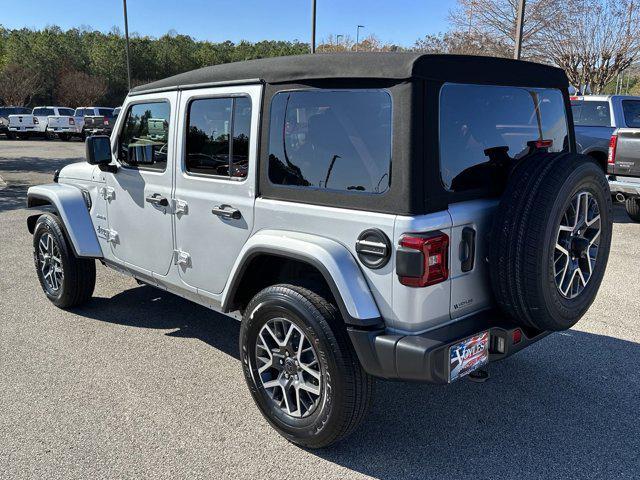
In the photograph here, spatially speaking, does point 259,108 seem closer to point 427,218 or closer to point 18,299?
point 427,218

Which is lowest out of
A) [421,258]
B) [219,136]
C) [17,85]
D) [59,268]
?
[59,268]

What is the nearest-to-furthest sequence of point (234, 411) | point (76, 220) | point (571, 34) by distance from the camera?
point (234, 411) < point (76, 220) < point (571, 34)

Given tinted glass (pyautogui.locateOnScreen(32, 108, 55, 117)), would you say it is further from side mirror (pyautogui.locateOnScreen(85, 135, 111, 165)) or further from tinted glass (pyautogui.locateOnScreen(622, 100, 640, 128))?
side mirror (pyautogui.locateOnScreen(85, 135, 111, 165))

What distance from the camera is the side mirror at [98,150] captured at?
4.24 meters

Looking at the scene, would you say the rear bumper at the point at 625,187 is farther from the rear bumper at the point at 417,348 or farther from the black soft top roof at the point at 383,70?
the rear bumper at the point at 417,348

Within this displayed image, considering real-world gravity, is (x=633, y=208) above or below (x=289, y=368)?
above

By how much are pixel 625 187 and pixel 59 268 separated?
7.69 meters

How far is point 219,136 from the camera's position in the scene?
3479 mm

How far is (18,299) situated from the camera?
5.32m

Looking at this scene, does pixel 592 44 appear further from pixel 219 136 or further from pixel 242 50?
pixel 242 50

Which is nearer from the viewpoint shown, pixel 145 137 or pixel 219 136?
pixel 219 136

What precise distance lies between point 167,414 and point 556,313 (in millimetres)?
2214

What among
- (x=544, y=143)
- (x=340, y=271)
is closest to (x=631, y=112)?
(x=544, y=143)

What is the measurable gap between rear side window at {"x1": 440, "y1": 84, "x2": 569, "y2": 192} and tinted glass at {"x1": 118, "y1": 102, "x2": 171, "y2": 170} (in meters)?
1.98
